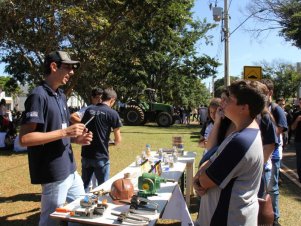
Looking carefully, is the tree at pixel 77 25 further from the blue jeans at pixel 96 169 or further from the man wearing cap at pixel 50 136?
the man wearing cap at pixel 50 136

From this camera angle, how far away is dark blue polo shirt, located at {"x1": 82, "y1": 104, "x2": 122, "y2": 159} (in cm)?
505

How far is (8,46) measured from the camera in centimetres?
1346

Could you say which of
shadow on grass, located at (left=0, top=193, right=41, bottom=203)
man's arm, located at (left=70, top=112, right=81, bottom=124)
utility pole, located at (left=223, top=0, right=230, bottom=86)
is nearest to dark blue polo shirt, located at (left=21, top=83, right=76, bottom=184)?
man's arm, located at (left=70, top=112, right=81, bottom=124)

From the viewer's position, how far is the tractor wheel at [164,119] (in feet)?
79.7

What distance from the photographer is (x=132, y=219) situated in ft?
9.21

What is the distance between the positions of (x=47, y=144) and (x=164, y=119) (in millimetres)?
21535

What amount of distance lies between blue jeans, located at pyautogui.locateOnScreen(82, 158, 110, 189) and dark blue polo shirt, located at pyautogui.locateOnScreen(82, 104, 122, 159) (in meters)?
0.07

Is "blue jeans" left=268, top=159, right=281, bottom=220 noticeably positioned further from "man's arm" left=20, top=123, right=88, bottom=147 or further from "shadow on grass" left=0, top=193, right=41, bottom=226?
"shadow on grass" left=0, top=193, right=41, bottom=226

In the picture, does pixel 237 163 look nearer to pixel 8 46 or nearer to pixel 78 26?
pixel 78 26

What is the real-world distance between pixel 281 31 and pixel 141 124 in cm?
1035

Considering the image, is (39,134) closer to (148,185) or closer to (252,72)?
(148,185)

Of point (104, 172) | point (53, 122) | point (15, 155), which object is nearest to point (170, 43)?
point (15, 155)

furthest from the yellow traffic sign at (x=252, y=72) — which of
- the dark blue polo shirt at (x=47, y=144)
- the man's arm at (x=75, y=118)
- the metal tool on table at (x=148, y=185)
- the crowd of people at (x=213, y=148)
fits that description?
the dark blue polo shirt at (x=47, y=144)

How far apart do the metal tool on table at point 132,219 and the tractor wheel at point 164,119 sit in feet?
70.4
